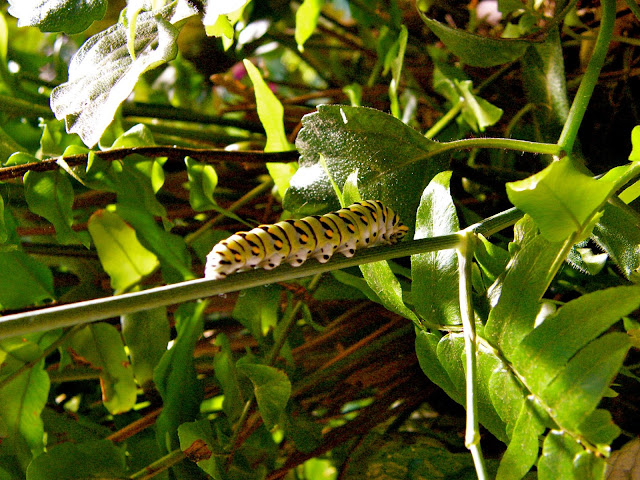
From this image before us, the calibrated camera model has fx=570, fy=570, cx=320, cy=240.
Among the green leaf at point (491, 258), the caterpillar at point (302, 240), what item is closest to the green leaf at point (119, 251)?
the caterpillar at point (302, 240)

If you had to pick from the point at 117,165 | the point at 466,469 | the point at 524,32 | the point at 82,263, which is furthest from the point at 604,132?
the point at 82,263

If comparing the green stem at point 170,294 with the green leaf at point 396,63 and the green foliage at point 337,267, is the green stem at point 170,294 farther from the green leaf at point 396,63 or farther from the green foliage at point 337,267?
the green leaf at point 396,63

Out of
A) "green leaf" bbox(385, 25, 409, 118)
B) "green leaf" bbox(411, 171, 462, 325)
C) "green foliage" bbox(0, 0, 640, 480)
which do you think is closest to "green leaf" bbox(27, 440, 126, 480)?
"green foliage" bbox(0, 0, 640, 480)

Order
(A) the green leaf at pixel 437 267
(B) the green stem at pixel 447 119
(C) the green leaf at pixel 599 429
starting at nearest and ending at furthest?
1. (C) the green leaf at pixel 599 429
2. (A) the green leaf at pixel 437 267
3. (B) the green stem at pixel 447 119

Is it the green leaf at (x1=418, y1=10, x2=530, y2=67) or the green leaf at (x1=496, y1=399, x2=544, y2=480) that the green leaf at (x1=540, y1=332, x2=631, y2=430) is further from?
the green leaf at (x1=418, y1=10, x2=530, y2=67)

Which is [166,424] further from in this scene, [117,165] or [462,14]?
[462,14]

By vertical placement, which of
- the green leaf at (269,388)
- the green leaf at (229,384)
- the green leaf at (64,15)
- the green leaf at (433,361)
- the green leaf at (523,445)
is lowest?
the green leaf at (229,384)

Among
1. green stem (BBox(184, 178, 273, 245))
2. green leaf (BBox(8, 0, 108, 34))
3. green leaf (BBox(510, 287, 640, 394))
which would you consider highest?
green leaf (BBox(8, 0, 108, 34))

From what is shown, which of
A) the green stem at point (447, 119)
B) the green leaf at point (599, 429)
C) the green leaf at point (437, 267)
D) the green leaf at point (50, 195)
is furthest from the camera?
the green stem at point (447, 119)

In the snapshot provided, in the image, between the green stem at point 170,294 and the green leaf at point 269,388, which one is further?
the green leaf at point 269,388
